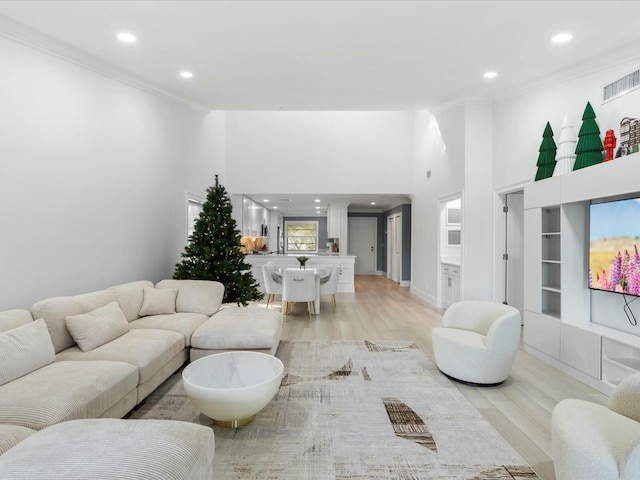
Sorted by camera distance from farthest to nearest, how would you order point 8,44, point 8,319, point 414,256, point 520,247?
point 414,256
point 520,247
point 8,44
point 8,319

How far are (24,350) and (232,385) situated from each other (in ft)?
4.29

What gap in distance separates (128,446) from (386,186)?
738 cm

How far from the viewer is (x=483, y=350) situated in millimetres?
2957

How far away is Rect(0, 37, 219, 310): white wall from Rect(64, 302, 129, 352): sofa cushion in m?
0.64

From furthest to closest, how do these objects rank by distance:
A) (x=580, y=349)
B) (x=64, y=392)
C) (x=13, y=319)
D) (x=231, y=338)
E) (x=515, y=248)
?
(x=515, y=248), (x=231, y=338), (x=580, y=349), (x=13, y=319), (x=64, y=392)

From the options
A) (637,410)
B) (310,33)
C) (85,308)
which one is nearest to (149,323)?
(85,308)

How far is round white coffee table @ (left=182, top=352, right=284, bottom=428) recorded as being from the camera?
2.09 metres

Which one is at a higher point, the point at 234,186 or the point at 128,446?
the point at 234,186

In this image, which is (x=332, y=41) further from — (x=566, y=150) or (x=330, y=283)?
(x=330, y=283)

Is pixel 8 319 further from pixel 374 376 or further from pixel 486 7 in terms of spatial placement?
pixel 486 7

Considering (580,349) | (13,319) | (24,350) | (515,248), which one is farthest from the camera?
(515,248)

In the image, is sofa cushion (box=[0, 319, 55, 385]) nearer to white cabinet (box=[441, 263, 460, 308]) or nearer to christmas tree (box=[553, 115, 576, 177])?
christmas tree (box=[553, 115, 576, 177])

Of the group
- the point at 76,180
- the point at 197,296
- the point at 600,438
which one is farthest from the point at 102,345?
the point at 600,438

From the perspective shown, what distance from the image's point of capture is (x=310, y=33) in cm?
336
